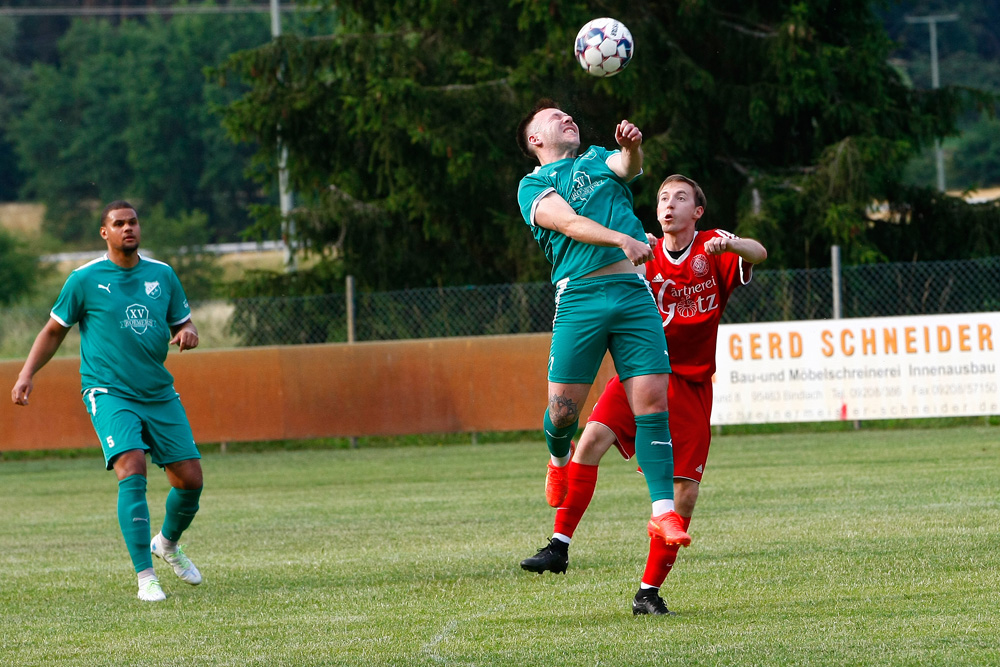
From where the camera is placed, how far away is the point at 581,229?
19.0ft

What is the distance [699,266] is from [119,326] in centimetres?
316

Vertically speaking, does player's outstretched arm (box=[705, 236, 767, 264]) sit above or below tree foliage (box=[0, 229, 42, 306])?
above

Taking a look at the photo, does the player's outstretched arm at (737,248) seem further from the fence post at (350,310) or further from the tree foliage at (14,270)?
the tree foliage at (14,270)

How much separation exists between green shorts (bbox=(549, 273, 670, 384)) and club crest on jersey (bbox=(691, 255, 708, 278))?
310mm

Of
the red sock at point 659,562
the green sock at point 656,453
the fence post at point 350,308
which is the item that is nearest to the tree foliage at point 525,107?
the fence post at point 350,308

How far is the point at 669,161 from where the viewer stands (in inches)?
873

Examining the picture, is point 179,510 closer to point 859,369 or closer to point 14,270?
point 859,369

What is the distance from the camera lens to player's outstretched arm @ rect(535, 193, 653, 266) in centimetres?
554

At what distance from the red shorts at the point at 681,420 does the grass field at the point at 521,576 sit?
2.02 ft

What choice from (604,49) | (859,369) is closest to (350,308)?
(859,369)

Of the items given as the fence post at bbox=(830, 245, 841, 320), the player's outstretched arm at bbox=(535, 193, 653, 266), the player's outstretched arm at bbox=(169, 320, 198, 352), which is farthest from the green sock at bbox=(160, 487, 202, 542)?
the fence post at bbox=(830, 245, 841, 320)

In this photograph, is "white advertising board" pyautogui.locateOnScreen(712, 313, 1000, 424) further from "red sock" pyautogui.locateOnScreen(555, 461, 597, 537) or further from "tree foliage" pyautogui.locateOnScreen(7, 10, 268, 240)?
"tree foliage" pyautogui.locateOnScreen(7, 10, 268, 240)

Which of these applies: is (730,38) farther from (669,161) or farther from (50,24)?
(50,24)

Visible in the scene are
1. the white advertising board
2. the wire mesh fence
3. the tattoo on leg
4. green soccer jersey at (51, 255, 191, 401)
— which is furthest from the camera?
the wire mesh fence
